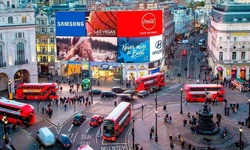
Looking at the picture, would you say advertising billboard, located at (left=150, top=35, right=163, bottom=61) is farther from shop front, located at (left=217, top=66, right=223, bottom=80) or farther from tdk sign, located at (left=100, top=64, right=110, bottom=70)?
shop front, located at (left=217, top=66, right=223, bottom=80)

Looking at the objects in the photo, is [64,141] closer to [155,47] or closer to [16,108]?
[16,108]

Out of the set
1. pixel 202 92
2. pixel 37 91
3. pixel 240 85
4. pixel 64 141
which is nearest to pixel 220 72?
pixel 240 85

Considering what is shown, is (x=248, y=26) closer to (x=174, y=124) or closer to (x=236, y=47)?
(x=236, y=47)

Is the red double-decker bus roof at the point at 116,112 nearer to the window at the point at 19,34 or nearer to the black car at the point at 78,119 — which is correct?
the black car at the point at 78,119

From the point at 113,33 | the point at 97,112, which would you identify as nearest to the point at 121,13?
the point at 113,33

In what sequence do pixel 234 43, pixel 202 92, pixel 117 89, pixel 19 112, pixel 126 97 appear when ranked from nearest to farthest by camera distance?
pixel 19 112 → pixel 202 92 → pixel 126 97 → pixel 117 89 → pixel 234 43

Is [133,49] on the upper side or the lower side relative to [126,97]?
upper
